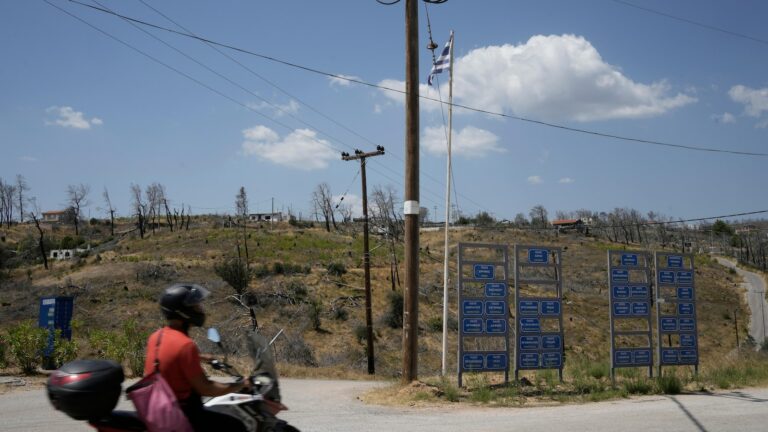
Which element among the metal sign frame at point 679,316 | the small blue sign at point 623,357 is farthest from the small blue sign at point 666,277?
the small blue sign at point 623,357

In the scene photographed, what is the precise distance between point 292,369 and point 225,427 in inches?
563

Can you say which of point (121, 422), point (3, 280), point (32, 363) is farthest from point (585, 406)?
point (3, 280)

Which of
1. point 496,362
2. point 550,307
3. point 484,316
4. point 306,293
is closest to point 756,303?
point 306,293

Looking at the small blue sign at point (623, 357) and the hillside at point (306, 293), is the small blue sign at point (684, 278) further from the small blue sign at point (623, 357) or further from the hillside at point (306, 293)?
the hillside at point (306, 293)

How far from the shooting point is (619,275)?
1412 cm

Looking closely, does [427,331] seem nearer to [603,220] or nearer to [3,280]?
[3,280]

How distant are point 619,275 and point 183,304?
1154 centimetres

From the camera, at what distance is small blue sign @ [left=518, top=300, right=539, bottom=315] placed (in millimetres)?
13250

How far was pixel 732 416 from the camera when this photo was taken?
9.84 meters

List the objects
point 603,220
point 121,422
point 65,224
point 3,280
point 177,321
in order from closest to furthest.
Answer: point 121,422
point 177,321
point 3,280
point 65,224
point 603,220

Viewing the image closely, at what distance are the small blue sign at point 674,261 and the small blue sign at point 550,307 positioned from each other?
370cm

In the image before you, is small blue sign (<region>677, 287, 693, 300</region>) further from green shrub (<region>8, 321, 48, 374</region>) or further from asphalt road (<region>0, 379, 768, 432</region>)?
green shrub (<region>8, 321, 48, 374</region>)

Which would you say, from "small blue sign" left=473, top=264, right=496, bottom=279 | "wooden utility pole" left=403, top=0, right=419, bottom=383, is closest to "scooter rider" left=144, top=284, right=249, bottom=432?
"wooden utility pole" left=403, top=0, right=419, bottom=383

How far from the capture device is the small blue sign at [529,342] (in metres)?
13.2
